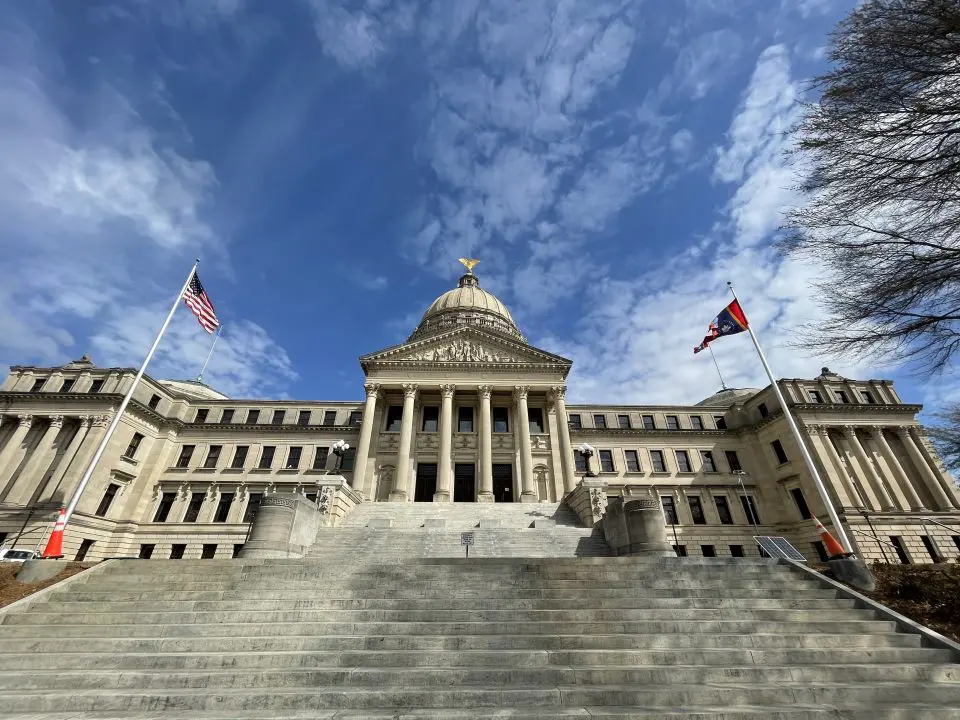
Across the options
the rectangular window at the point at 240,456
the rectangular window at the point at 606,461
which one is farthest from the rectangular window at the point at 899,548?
the rectangular window at the point at 240,456

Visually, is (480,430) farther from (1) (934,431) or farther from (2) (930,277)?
(1) (934,431)

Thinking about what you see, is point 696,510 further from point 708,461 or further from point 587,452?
point 587,452

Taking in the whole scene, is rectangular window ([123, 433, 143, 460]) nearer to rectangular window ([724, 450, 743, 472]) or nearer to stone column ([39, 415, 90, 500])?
stone column ([39, 415, 90, 500])

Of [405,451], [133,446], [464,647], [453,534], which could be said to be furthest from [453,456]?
[133,446]

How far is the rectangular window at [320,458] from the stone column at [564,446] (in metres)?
21.4

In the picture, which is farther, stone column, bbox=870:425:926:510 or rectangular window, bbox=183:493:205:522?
rectangular window, bbox=183:493:205:522

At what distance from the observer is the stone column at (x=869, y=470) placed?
34.4m

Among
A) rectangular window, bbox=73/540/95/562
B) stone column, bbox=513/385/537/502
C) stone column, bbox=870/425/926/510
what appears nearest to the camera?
rectangular window, bbox=73/540/95/562

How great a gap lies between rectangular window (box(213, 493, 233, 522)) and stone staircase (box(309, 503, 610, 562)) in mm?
18013

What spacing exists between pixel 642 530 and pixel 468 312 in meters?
45.7

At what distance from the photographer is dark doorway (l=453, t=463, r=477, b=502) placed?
34.0 meters

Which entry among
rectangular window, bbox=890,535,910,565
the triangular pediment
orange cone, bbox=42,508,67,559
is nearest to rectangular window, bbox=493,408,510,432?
the triangular pediment

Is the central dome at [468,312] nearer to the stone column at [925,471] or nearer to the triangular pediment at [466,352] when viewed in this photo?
the triangular pediment at [466,352]

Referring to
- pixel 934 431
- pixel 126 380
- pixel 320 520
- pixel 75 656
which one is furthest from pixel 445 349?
pixel 934 431
